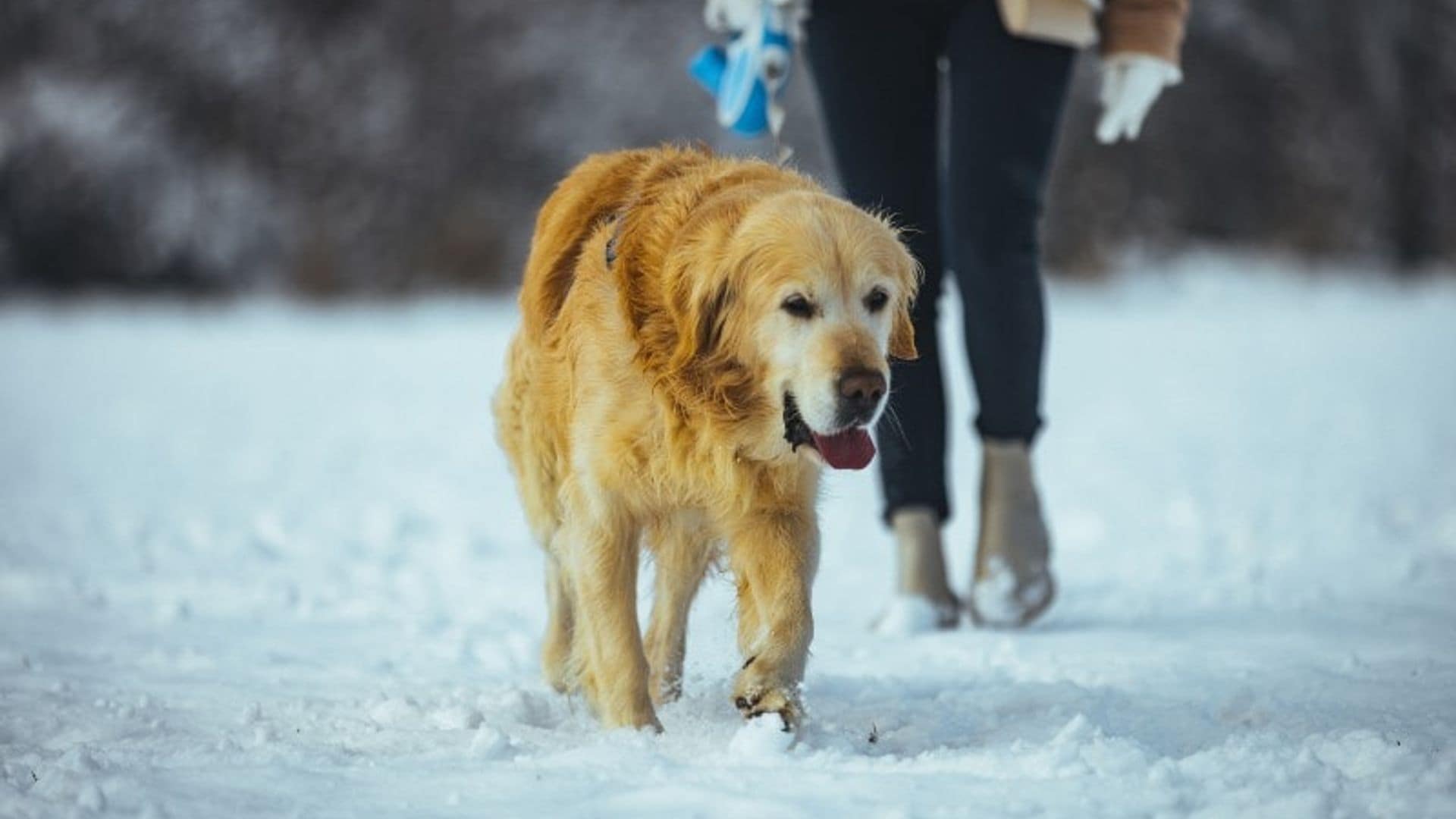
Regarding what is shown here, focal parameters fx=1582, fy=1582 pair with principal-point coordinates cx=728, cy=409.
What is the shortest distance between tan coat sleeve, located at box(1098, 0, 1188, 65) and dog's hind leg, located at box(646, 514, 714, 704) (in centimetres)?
171

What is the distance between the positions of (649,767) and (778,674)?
39 cm

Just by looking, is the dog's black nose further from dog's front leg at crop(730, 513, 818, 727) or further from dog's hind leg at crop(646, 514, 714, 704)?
dog's hind leg at crop(646, 514, 714, 704)

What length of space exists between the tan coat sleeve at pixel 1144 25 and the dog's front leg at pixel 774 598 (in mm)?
1674

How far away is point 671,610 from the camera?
3.03 m

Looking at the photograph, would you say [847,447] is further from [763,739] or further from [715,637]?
[715,637]

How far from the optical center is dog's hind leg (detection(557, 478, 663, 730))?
266cm

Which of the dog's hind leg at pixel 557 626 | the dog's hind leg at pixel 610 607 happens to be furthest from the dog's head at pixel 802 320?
the dog's hind leg at pixel 557 626

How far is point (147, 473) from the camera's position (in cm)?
661

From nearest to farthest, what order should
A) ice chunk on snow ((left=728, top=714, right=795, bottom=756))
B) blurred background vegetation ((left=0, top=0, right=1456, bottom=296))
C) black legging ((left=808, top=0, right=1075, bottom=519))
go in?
ice chunk on snow ((left=728, top=714, right=795, bottom=756)), black legging ((left=808, top=0, right=1075, bottom=519)), blurred background vegetation ((left=0, top=0, right=1456, bottom=296))

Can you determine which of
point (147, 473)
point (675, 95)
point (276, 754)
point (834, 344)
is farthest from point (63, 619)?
point (675, 95)

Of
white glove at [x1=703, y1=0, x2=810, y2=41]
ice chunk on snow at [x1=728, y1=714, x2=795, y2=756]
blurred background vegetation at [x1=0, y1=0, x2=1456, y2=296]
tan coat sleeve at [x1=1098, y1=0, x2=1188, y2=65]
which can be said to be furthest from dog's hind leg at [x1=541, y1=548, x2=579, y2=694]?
blurred background vegetation at [x1=0, y1=0, x2=1456, y2=296]

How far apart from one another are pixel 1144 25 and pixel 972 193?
589 mm

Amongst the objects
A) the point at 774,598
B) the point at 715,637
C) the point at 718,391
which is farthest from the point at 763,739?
the point at 715,637

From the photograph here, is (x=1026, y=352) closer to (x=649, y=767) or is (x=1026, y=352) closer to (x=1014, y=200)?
(x=1014, y=200)
